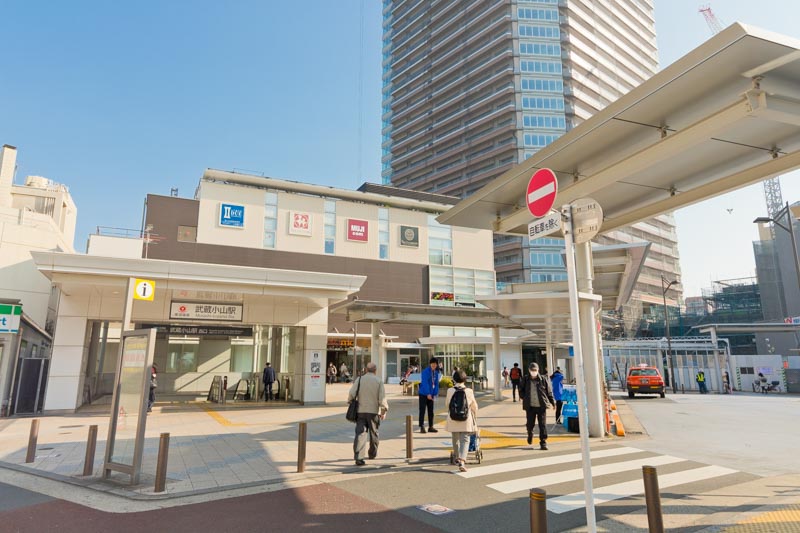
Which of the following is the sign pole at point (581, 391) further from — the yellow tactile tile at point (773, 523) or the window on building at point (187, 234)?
the window on building at point (187, 234)

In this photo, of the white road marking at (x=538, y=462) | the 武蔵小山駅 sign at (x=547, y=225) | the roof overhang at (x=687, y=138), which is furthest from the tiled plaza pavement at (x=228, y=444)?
the roof overhang at (x=687, y=138)

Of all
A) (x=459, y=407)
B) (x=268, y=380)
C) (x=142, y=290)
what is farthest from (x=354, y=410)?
(x=268, y=380)

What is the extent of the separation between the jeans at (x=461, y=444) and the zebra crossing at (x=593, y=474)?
0.29 m

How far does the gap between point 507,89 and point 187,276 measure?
218 feet

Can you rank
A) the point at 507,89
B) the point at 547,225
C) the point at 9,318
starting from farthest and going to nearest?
1. the point at 507,89
2. the point at 9,318
3. the point at 547,225

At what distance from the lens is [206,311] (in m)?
18.2

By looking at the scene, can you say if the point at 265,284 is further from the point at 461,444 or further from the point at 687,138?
the point at 687,138

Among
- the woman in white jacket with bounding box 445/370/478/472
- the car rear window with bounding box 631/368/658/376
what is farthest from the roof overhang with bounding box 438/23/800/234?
the car rear window with bounding box 631/368/658/376

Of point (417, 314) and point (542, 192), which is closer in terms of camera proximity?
point (542, 192)

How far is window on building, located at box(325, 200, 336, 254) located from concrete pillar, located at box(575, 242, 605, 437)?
30166 millimetres

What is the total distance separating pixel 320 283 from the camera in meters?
17.7

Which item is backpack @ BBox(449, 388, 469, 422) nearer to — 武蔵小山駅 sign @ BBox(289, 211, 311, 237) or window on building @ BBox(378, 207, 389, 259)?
武蔵小山駅 sign @ BBox(289, 211, 311, 237)

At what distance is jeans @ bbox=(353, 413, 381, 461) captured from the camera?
326 inches

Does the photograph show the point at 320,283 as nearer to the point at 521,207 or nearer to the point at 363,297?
the point at 521,207
